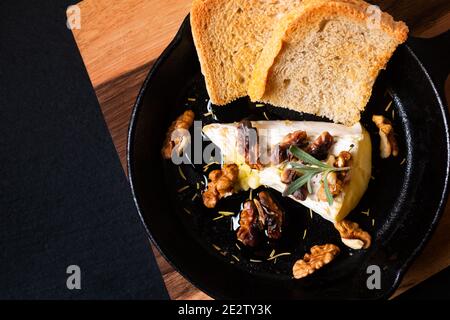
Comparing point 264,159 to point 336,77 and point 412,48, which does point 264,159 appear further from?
point 412,48

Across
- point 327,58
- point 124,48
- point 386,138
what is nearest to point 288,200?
point 386,138

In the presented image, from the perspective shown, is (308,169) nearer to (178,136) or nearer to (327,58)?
(327,58)

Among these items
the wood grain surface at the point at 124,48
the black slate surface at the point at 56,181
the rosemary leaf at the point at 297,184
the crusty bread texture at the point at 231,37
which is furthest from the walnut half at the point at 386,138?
the black slate surface at the point at 56,181

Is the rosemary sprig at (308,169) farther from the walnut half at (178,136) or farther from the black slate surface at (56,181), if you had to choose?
the black slate surface at (56,181)

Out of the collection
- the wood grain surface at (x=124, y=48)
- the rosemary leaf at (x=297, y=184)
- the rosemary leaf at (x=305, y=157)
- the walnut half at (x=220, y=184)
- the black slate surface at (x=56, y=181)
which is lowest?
the black slate surface at (x=56, y=181)

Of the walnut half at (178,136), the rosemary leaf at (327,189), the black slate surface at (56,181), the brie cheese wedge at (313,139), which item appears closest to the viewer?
the rosemary leaf at (327,189)
